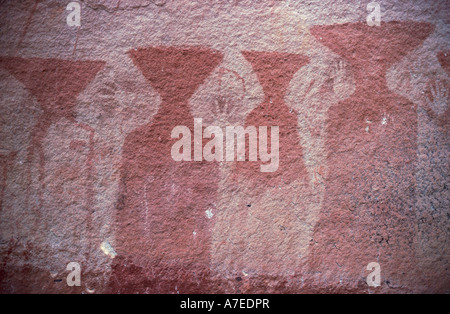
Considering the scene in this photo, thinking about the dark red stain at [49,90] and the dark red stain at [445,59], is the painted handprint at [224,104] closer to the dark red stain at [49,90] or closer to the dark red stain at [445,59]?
the dark red stain at [49,90]

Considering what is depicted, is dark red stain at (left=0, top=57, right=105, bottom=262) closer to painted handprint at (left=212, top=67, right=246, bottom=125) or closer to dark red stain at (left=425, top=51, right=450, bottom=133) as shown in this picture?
painted handprint at (left=212, top=67, right=246, bottom=125)

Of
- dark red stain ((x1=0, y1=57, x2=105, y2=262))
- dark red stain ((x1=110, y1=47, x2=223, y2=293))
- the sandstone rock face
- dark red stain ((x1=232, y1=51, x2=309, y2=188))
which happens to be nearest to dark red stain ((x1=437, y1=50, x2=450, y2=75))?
the sandstone rock face

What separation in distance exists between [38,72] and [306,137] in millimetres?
1076

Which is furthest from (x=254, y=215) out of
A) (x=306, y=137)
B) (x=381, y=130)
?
(x=381, y=130)

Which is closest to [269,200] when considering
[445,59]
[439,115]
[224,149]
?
[224,149]

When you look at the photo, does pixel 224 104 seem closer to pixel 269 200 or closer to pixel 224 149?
pixel 224 149

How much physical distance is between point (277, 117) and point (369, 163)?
0.41m

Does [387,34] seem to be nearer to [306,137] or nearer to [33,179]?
[306,137]

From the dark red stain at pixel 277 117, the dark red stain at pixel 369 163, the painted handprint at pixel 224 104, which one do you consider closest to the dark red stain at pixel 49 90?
the painted handprint at pixel 224 104

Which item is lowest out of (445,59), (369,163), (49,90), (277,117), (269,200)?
(269,200)

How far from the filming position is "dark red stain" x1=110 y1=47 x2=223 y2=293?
1235 mm

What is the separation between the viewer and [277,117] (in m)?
1.25

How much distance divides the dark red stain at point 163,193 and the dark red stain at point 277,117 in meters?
0.18

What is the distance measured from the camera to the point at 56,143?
123 cm
